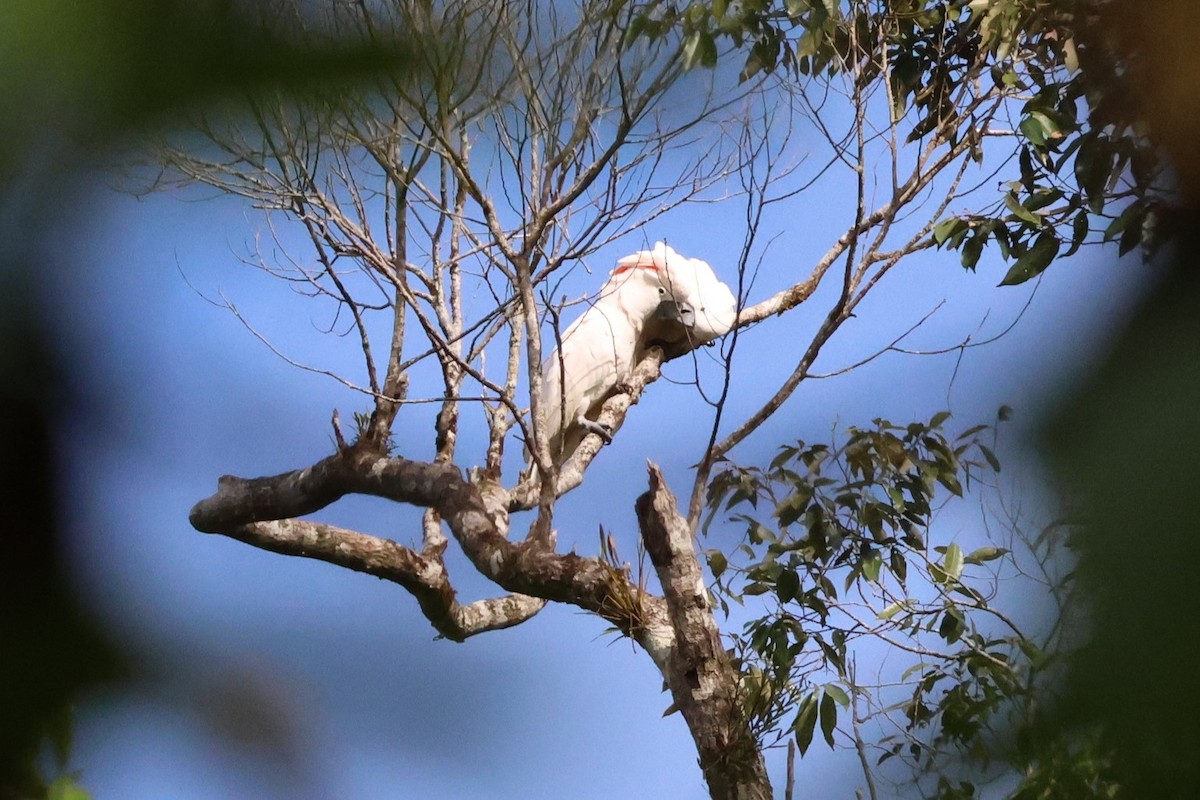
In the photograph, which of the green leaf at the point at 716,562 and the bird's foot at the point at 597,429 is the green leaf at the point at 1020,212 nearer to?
the green leaf at the point at 716,562

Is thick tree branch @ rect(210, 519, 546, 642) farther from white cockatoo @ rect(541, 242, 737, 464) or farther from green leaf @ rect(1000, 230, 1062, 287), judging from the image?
green leaf @ rect(1000, 230, 1062, 287)

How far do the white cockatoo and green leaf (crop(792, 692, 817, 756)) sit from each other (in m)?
1.62

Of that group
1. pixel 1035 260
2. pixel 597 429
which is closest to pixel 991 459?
pixel 1035 260

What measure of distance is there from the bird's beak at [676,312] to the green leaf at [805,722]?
170 cm

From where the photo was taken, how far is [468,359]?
8.22ft

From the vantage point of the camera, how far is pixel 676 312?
305 cm

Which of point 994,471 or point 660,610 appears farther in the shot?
point 660,610

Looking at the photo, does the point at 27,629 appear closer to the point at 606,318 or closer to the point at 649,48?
the point at 649,48

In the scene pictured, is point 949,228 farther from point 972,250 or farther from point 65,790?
point 65,790

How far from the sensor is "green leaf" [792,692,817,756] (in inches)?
50.7

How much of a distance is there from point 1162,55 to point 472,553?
1.76m

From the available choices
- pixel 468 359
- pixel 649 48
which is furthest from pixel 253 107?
pixel 468 359

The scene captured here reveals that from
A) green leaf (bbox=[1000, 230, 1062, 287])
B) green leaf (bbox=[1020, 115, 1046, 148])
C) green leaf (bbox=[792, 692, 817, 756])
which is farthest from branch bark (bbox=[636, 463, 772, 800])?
green leaf (bbox=[1020, 115, 1046, 148])

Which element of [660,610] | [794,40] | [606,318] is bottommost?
[660,610]
